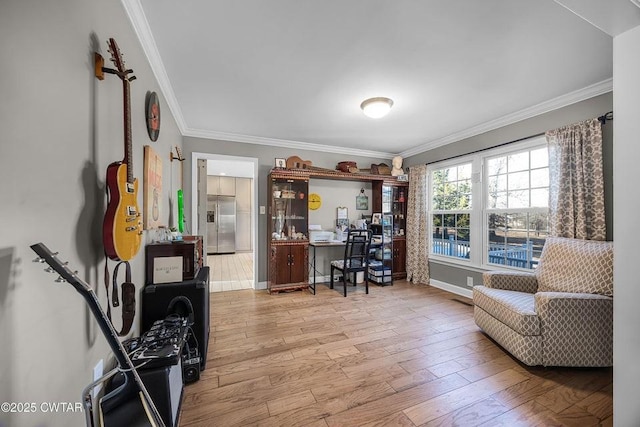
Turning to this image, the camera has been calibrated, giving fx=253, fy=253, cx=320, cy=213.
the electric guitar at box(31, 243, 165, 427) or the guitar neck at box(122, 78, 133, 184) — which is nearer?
the electric guitar at box(31, 243, 165, 427)

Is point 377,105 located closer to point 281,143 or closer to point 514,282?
point 281,143

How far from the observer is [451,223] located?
418 cm

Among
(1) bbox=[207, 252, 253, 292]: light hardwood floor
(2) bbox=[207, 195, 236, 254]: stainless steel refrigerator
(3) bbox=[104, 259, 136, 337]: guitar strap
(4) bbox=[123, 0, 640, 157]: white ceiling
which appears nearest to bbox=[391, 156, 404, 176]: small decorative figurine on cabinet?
(4) bbox=[123, 0, 640, 157]: white ceiling

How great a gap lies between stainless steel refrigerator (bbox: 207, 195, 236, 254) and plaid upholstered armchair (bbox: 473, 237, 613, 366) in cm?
699

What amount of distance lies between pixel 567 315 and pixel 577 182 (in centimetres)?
144

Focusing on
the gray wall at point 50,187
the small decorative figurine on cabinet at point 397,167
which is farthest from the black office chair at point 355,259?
the gray wall at point 50,187

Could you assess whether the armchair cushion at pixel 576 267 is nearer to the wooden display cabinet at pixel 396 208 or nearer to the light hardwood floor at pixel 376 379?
the light hardwood floor at pixel 376 379

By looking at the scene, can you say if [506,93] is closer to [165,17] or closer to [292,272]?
[165,17]

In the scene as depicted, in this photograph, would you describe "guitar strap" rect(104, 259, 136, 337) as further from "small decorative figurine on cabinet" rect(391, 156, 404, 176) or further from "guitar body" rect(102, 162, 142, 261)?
"small decorative figurine on cabinet" rect(391, 156, 404, 176)

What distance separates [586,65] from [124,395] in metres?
3.82

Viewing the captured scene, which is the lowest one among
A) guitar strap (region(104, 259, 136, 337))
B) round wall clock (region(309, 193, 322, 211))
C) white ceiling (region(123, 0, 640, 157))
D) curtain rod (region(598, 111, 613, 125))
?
guitar strap (region(104, 259, 136, 337))

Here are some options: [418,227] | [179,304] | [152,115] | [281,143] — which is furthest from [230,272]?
[152,115]

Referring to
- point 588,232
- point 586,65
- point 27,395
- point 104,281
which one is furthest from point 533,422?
point 586,65

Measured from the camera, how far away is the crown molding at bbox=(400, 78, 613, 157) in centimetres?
248
